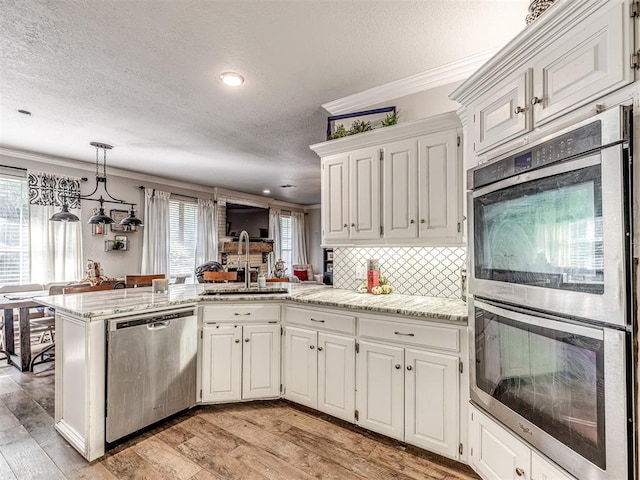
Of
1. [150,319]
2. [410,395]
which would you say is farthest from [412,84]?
[150,319]

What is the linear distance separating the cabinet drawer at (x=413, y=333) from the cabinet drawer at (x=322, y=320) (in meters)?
0.10

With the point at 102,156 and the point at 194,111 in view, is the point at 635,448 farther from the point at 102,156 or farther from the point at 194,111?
the point at 102,156

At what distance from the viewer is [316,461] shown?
1973mm

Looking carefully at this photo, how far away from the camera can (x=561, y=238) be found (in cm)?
116

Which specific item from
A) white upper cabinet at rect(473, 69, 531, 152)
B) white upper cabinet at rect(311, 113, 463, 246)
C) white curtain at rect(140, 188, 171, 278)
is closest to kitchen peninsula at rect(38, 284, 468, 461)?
white upper cabinet at rect(311, 113, 463, 246)

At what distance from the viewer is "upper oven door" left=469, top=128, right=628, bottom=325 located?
0.99 metres

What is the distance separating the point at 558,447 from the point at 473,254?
0.85 metres

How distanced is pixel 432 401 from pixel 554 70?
1799 mm

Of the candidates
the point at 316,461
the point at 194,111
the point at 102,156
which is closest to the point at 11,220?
the point at 102,156

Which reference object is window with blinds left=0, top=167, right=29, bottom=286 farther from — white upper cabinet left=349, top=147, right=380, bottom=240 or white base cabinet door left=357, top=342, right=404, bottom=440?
white base cabinet door left=357, top=342, right=404, bottom=440

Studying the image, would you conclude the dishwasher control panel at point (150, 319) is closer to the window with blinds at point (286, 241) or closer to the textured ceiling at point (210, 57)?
the textured ceiling at point (210, 57)

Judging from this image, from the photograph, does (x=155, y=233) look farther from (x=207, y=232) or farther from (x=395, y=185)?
(x=395, y=185)

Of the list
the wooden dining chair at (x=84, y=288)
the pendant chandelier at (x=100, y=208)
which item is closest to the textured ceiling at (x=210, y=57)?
the pendant chandelier at (x=100, y=208)

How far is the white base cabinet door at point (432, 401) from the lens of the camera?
189 cm
